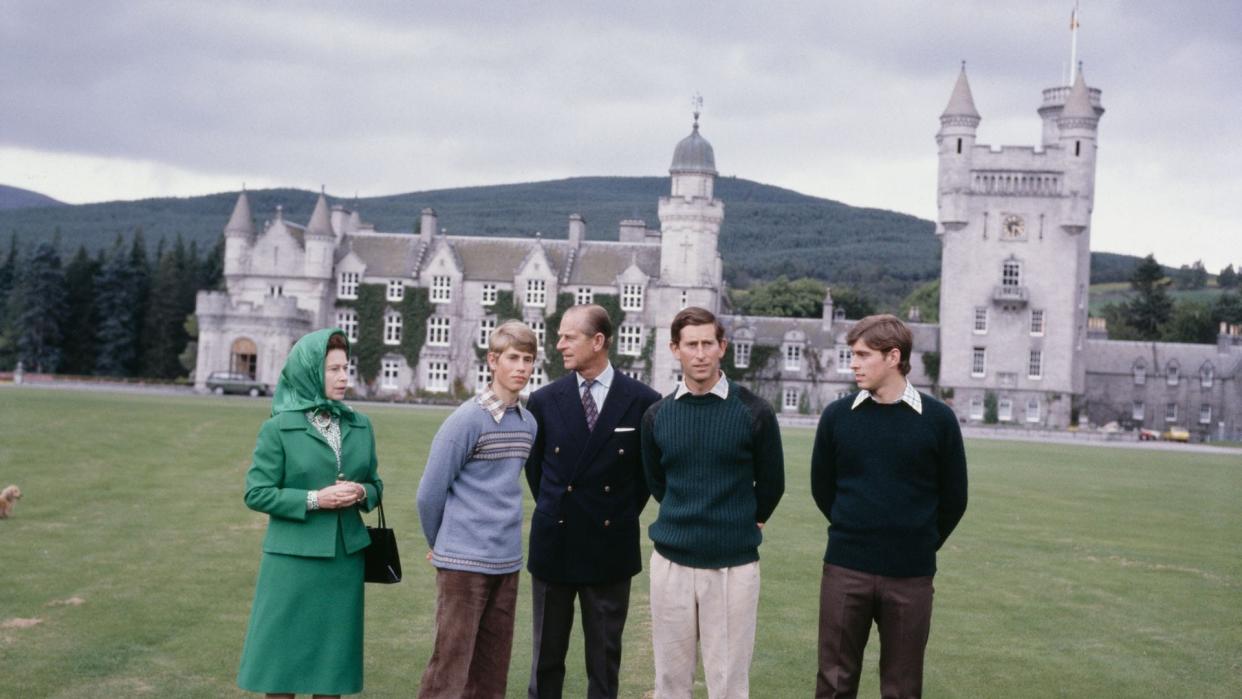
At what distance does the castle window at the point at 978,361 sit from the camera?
68.2 meters

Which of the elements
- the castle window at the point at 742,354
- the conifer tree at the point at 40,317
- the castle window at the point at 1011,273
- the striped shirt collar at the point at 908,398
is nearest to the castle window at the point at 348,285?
the conifer tree at the point at 40,317

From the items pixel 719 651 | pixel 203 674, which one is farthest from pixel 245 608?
pixel 719 651

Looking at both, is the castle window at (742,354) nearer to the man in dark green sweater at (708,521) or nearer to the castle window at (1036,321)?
the castle window at (1036,321)

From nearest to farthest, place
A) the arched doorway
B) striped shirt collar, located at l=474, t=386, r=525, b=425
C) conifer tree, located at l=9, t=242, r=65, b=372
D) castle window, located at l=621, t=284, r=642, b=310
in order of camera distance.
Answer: striped shirt collar, located at l=474, t=386, r=525, b=425 < the arched doorway < castle window, located at l=621, t=284, r=642, b=310 < conifer tree, located at l=9, t=242, r=65, b=372

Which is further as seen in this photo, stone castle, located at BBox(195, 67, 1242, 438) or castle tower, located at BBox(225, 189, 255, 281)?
castle tower, located at BBox(225, 189, 255, 281)

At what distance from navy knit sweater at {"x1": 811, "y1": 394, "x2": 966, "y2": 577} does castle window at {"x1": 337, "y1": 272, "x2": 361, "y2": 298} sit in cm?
6464

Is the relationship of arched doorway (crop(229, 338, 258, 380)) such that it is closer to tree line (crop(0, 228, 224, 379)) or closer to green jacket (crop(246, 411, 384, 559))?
tree line (crop(0, 228, 224, 379))

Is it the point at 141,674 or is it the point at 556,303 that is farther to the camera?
the point at 556,303

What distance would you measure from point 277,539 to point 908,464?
334 centimetres

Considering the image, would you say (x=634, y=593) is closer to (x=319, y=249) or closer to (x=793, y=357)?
(x=793, y=357)

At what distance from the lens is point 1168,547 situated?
56.5 ft

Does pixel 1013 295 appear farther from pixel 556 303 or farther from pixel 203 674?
pixel 203 674

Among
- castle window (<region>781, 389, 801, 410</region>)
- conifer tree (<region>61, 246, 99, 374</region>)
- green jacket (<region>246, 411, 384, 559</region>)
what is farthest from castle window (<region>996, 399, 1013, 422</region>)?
green jacket (<region>246, 411, 384, 559</region>)

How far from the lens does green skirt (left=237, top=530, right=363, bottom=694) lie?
22.2ft
